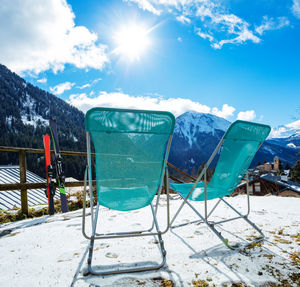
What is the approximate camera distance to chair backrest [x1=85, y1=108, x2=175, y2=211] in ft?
5.31

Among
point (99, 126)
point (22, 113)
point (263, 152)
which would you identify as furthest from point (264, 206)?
point (263, 152)

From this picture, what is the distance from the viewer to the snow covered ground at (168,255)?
4.65 feet

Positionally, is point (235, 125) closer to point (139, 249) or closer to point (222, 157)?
point (222, 157)

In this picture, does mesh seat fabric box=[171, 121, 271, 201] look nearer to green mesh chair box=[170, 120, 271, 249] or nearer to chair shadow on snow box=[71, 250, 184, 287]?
green mesh chair box=[170, 120, 271, 249]

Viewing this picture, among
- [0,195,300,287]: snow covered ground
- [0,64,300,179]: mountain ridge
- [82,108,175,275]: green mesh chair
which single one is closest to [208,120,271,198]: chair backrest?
[0,195,300,287]: snow covered ground

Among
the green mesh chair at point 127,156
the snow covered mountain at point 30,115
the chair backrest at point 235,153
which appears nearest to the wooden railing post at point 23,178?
the green mesh chair at point 127,156

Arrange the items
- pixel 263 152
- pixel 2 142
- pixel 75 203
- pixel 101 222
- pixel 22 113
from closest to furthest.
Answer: pixel 101 222, pixel 75 203, pixel 2 142, pixel 22 113, pixel 263 152

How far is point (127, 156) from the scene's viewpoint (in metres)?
1.75

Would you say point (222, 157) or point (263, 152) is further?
point (263, 152)

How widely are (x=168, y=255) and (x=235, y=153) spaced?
1.21m

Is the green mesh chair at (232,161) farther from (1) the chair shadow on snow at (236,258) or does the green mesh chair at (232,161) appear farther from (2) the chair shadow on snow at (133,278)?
→ (2) the chair shadow on snow at (133,278)

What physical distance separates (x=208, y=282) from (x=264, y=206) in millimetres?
2991

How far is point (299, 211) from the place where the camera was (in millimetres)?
3367

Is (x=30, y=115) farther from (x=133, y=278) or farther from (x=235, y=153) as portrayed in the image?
(x=133, y=278)
